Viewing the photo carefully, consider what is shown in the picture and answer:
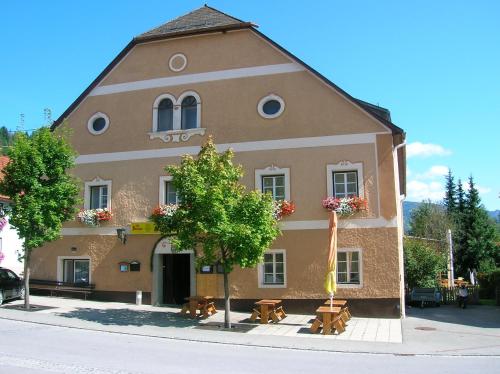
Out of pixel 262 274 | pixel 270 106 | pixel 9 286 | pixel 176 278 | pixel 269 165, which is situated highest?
pixel 270 106

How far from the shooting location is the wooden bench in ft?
65.5

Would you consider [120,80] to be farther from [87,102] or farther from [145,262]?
[145,262]

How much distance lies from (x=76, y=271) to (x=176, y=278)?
408 cm

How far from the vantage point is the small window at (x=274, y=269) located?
18.0m

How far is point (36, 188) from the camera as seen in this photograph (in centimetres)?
1709

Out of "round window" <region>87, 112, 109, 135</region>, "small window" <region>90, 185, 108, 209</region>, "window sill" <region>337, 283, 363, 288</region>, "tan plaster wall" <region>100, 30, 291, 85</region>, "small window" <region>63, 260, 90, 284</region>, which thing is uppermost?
"tan plaster wall" <region>100, 30, 291, 85</region>

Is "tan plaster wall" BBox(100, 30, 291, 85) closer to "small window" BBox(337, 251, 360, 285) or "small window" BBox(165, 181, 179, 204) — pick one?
"small window" BBox(165, 181, 179, 204)

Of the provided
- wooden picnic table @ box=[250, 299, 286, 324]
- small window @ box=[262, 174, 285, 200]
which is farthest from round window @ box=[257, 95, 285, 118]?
wooden picnic table @ box=[250, 299, 286, 324]

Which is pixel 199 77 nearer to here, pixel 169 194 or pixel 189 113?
pixel 189 113

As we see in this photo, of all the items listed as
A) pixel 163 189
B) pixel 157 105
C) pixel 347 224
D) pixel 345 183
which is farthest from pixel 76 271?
pixel 345 183

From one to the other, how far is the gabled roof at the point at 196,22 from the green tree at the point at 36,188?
6061mm

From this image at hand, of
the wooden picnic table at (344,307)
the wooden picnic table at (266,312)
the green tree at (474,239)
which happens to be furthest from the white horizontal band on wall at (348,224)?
the green tree at (474,239)

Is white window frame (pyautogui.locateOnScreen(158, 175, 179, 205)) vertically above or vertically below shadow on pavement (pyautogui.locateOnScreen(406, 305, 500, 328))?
above

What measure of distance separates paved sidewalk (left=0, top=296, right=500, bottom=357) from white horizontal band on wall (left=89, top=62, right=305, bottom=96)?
8.44 metres
